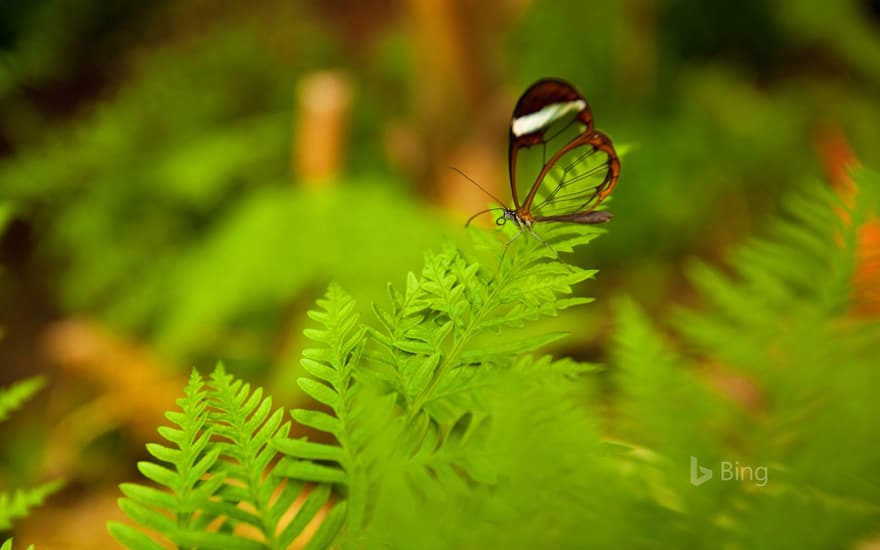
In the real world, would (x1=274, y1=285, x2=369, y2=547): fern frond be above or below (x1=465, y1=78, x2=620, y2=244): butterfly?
below

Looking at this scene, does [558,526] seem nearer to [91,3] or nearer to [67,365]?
[67,365]

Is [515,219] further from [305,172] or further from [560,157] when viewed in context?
[305,172]

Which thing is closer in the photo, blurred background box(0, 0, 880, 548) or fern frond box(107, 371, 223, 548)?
fern frond box(107, 371, 223, 548)

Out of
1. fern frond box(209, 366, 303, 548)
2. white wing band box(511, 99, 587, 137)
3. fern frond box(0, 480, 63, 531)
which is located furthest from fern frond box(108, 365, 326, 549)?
white wing band box(511, 99, 587, 137)

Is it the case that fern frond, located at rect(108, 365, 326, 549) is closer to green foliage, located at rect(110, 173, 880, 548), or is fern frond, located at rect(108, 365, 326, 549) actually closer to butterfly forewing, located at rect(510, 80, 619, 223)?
green foliage, located at rect(110, 173, 880, 548)

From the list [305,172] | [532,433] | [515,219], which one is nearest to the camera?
[532,433]

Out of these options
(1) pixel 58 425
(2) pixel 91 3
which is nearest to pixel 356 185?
(1) pixel 58 425

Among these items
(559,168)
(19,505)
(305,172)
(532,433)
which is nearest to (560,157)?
(559,168)
